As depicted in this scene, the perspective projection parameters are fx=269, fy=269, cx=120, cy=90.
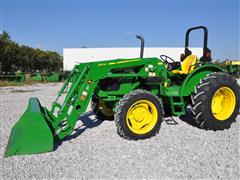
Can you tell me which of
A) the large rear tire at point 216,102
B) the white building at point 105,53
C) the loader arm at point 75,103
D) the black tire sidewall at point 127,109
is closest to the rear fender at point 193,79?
the large rear tire at point 216,102

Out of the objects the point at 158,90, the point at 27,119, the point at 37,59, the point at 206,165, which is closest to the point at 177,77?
the point at 158,90

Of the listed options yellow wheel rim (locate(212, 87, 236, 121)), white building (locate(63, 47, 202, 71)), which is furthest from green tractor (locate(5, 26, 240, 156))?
white building (locate(63, 47, 202, 71))

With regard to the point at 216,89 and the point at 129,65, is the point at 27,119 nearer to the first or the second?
the point at 129,65

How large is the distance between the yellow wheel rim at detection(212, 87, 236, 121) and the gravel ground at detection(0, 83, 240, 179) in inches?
20.8

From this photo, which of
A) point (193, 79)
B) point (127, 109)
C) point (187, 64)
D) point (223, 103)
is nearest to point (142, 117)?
point (127, 109)

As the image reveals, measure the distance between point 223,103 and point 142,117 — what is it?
7.55 ft

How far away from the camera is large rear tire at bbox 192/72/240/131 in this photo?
19.6ft

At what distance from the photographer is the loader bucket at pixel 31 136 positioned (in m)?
4.71

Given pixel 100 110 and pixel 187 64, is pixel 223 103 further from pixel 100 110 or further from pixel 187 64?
pixel 100 110

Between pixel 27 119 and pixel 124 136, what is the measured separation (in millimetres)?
1894

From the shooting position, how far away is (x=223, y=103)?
6.66 metres

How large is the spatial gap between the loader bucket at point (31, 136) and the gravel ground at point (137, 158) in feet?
0.50

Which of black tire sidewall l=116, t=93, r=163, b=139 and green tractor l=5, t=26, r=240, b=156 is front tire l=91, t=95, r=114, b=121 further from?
black tire sidewall l=116, t=93, r=163, b=139

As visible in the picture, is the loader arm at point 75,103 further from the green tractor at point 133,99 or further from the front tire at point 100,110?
the front tire at point 100,110
